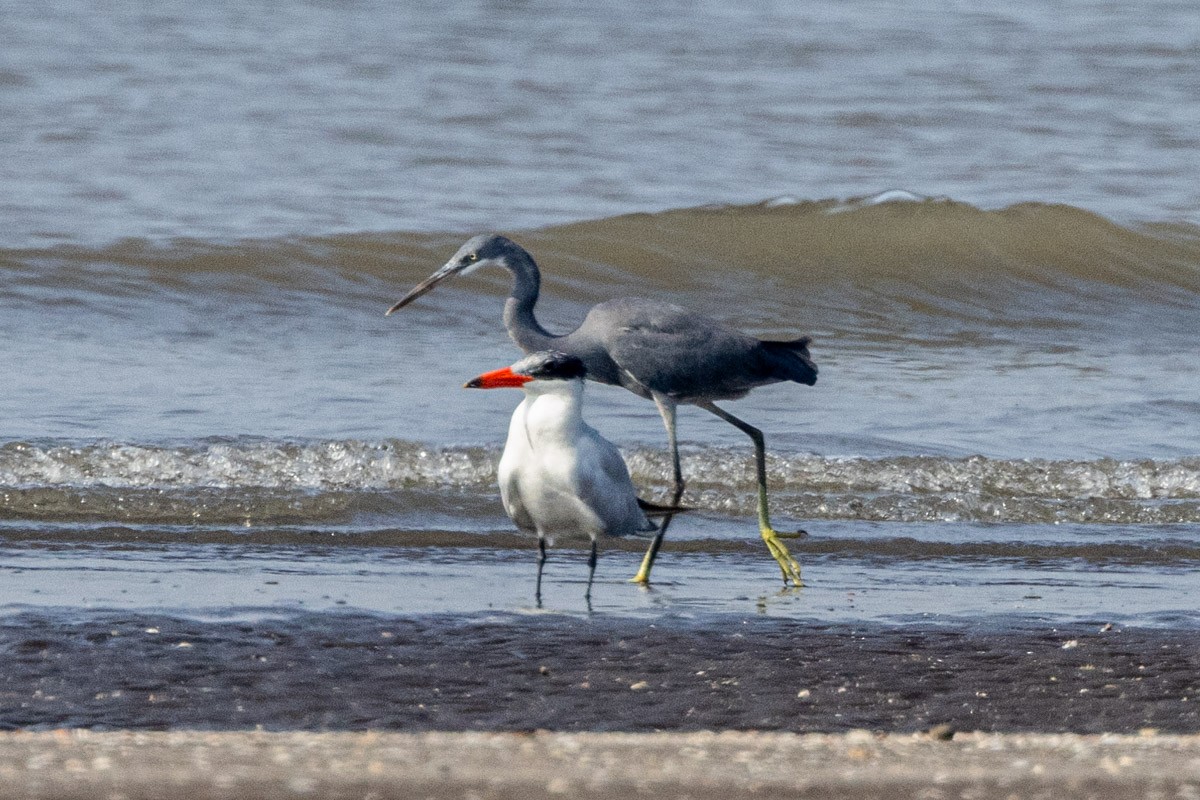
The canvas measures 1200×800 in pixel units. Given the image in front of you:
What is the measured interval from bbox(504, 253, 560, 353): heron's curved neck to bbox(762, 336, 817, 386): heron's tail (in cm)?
81

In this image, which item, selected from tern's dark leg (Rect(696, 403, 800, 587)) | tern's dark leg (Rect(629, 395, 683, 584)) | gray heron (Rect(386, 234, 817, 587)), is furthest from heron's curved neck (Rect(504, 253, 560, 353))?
tern's dark leg (Rect(696, 403, 800, 587))

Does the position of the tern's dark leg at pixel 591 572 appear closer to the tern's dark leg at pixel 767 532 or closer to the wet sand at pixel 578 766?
the tern's dark leg at pixel 767 532

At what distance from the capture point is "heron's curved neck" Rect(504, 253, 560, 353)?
6934 mm

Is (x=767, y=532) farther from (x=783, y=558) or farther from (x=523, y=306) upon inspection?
(x=523, y=306)

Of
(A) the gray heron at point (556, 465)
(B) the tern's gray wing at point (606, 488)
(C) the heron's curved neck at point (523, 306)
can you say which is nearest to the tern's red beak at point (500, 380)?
(A) the gray heron at point (556, 465)

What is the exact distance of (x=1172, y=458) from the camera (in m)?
7.92

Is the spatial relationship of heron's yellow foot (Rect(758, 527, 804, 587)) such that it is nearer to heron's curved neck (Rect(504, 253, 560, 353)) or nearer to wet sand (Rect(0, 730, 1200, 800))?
heron's curved neck (Rect(504, 253, 560, 353))

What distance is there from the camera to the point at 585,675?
447cm

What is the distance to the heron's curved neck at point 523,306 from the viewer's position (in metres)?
6.93

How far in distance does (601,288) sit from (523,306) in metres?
6.20

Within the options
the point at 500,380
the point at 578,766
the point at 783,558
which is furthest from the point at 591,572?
the point at 578,766

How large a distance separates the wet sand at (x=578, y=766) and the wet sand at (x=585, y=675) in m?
0.32

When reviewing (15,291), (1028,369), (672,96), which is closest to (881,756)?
(1028,369)

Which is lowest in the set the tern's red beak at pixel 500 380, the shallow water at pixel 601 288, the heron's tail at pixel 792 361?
the shallow water at pixel 601 288
